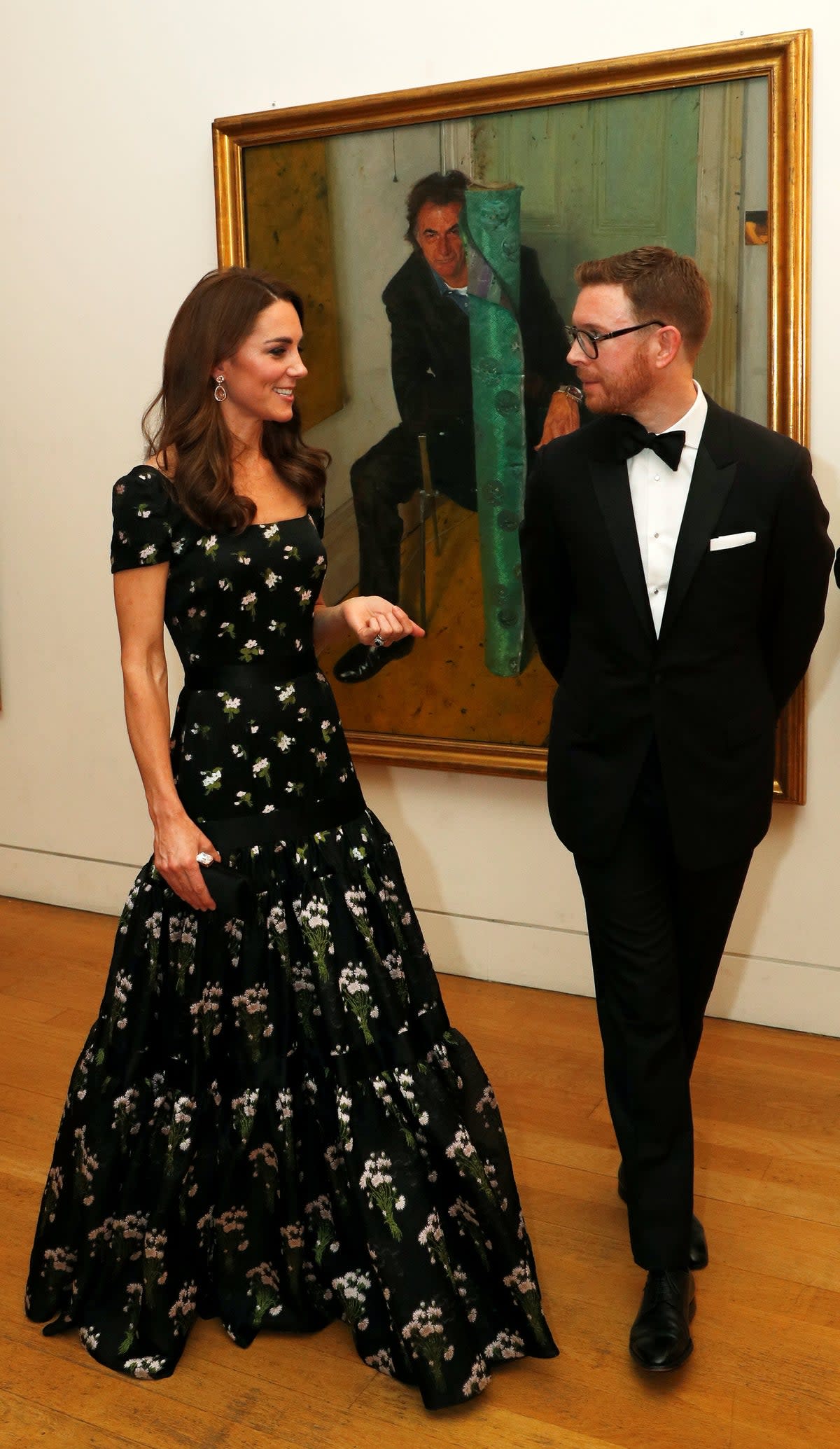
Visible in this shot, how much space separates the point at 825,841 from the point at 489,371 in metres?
1.59

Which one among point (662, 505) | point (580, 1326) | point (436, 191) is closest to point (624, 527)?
point (662, 505)

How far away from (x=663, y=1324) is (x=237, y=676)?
141 cm

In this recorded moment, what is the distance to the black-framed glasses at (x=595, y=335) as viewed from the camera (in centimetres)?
241

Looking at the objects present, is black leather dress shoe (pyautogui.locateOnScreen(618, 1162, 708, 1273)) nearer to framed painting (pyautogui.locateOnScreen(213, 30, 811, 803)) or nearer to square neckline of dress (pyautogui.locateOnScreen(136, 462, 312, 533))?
framed painting (pyautogui.locateOnScreen(213, 30, 811, 803))

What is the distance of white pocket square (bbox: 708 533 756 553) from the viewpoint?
7.89ft

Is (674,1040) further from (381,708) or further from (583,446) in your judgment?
(381,708)

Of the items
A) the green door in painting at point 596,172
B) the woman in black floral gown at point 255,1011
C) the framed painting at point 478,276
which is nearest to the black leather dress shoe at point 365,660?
the framed painting at point 478,276

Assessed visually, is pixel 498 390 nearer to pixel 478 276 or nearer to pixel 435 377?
pixel 435 377

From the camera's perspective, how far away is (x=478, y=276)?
372 cm

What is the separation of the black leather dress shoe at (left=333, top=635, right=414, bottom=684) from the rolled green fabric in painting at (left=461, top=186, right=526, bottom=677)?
1.10 feet

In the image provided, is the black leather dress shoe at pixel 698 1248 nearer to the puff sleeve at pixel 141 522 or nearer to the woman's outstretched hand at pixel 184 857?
the woman's outstretched hand at pixel 184 857

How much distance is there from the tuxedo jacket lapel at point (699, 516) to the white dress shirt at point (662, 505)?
0.03m

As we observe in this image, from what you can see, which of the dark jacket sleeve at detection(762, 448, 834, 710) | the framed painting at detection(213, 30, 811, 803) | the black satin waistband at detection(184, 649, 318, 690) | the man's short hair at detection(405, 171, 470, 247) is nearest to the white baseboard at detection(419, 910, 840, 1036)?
the framed painting at detection(213, 30, 811, 803)

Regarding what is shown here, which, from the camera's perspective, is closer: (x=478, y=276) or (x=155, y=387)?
(x=478, y=276)
